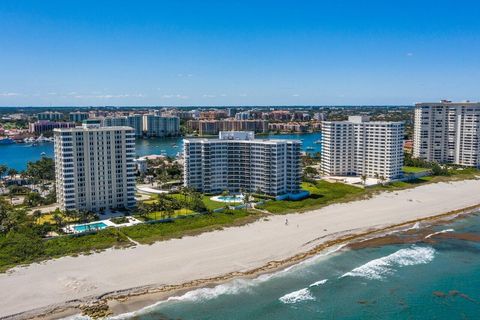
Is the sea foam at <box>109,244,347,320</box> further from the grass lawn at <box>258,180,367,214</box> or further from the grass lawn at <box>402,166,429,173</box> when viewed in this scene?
the grass lawn at <box>402,166,429,173</box>

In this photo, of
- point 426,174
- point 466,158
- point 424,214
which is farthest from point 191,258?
point 466,158

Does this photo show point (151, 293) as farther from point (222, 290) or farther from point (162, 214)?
point (162, 214)

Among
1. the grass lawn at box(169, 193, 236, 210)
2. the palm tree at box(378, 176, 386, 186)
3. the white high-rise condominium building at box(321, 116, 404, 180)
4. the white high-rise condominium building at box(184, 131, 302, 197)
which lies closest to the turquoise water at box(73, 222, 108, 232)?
the grass lawn at box(169, 193, 236, 210)

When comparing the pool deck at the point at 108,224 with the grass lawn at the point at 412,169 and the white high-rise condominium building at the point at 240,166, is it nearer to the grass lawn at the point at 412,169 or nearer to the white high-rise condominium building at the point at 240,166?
the white high-rise condominium building at the point at 240,166

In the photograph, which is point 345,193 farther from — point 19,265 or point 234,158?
point 19,265

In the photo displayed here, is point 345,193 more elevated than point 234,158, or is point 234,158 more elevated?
point 234,158
